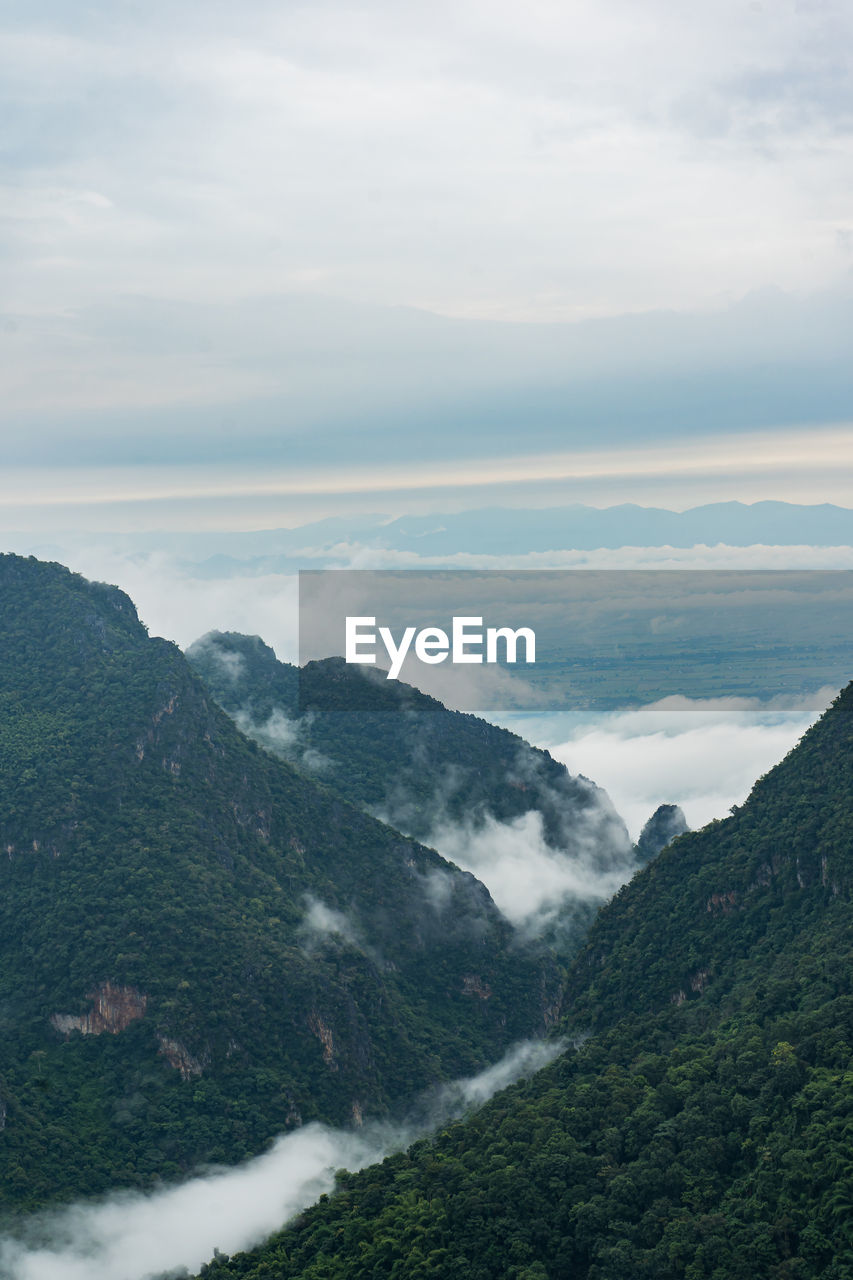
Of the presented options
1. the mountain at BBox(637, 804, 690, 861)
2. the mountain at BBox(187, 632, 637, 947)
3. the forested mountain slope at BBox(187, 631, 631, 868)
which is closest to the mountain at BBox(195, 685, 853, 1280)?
the mountain at BBox(187, 632, 637, 947)

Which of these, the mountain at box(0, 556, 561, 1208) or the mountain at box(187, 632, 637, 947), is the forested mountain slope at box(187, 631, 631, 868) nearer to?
the mountain at box(187, 632, 637, 947)

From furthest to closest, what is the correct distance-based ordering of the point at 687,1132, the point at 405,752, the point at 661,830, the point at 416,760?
the point at 661,830, the point at 405,752, the point at 416,760, the point at 687,1132

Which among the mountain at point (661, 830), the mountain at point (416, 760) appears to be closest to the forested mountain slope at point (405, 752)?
the mountain at point (416, 760)

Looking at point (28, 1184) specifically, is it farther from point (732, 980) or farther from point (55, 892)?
point (732, 980)

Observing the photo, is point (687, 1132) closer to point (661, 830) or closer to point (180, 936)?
point (180, 936)

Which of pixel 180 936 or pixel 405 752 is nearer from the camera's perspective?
pixel 180 936

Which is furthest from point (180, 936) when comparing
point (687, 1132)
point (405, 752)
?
point (405, 752)

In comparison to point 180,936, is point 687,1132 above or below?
below
